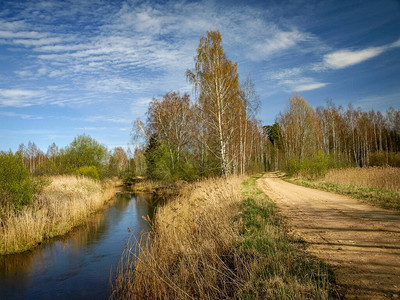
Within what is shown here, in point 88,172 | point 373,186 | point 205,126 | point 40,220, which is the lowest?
point 40,220

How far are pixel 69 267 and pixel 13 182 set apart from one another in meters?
6.10

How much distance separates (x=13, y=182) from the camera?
12.4 metres

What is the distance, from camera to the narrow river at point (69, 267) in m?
7.43

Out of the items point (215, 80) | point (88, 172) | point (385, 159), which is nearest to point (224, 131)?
point (215, 80)

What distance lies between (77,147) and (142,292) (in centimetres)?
3365

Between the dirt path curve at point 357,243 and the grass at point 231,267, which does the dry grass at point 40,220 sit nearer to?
the grass at point 231,267

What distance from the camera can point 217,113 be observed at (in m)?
17.2

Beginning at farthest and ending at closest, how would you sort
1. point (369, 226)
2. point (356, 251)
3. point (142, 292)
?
point (369, 226)
point (142, 292)
point (356, 251)

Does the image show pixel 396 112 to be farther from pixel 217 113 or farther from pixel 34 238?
pixel 34 238

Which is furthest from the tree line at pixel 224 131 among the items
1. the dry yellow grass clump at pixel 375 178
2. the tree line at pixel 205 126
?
the dry yellow grass clump at pixel 375 178

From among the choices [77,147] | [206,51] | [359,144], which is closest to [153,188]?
[77,147]

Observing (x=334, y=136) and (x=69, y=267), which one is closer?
(x=69, y=267)

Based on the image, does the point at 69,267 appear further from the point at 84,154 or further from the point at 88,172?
the point at 84,154

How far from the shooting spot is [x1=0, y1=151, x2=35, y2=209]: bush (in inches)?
480
